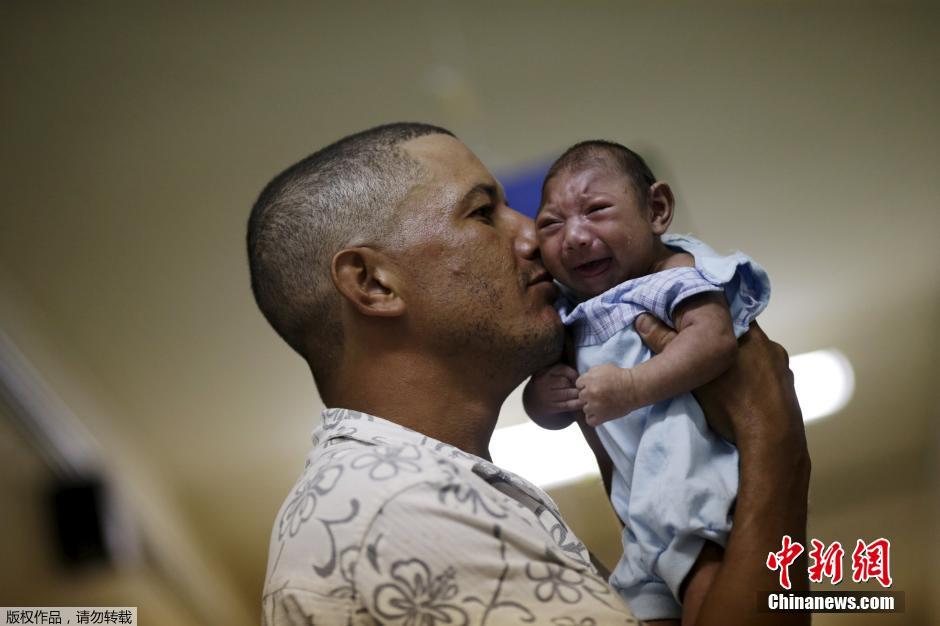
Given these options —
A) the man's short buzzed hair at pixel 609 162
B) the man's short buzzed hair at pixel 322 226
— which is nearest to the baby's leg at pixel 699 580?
the man's short buzzed hair at pixel 609 162

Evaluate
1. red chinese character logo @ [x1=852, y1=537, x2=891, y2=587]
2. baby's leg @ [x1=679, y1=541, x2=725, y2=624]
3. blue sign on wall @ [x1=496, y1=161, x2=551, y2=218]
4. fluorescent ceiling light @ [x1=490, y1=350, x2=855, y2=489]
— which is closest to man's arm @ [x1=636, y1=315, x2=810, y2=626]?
baby's leg @ [x1=679, y1=541, x2=725, y2=624]

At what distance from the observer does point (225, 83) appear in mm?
2234

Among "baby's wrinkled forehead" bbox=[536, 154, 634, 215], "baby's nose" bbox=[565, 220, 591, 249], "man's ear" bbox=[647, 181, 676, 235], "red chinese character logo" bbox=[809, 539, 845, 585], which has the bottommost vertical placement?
"red chinese character logo" bbox=[809, 539, 845, 585]

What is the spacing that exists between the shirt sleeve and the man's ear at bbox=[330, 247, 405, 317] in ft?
1.22

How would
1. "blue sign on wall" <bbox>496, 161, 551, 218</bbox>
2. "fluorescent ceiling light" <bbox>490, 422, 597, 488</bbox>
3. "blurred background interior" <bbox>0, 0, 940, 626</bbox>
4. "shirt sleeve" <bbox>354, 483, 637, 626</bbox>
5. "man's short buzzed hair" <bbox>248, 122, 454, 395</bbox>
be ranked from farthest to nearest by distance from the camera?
"blurred background interior" <bbox>0, 0, 940, 626</bbox>, "fluorescent ceiling light" <bbox>490, 422, 597, 488</bbox>, "blue sign on wall" <bbox>496, 161, 551, 218</bbox>, "man's short buzzed hair" <bbox>248, 122, 454, 395</bbox>, "shirt sleeve" <bbox>354, 483, 637, 626</bbox>

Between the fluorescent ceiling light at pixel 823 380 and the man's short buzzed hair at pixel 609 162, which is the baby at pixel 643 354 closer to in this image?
the man's short buzzed hair at pixel 609 162

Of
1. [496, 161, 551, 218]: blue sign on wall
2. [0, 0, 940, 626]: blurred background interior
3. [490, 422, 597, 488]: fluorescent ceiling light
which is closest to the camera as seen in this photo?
[496, 161, 551, 218]: blue sign on wall

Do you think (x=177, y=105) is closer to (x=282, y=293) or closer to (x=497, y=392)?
(x=282, y=293)

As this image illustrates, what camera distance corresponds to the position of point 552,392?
134cm

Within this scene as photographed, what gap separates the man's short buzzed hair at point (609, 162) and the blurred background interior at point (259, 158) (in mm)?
765

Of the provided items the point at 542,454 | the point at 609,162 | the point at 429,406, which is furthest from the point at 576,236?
the point at 542,454

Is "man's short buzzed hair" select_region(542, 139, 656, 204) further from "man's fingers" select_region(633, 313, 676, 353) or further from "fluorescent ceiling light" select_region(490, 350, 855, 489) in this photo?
"fluorescent ceiling light" select_region(490, 350, 855, 489)

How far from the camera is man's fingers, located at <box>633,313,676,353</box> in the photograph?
124 centimetres

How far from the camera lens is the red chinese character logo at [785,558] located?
48.1 inches
